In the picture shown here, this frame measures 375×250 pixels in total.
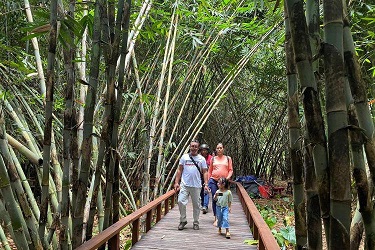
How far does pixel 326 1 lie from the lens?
37.7 inches

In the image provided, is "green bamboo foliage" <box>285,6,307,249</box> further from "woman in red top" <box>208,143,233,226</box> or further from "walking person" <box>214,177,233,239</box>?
"woman in red top" <box>208,143,233,226</box>

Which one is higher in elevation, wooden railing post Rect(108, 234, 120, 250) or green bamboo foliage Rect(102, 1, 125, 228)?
green bamboo foliage Rect(102, 1, 125, 228)

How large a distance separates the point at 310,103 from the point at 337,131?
4.4 inches

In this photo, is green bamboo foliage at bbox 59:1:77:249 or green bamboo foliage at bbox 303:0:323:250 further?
green bamboo foliage at bbox 59:1:77:249

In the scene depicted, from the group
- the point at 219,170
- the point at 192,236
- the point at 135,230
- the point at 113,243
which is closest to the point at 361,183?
the point at 113,243

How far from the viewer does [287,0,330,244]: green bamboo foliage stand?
0.97 m

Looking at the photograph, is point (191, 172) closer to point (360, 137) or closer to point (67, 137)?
point (67, 137)

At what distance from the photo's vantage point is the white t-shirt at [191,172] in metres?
4.22

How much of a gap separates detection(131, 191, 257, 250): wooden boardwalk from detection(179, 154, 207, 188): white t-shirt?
55 centimetres

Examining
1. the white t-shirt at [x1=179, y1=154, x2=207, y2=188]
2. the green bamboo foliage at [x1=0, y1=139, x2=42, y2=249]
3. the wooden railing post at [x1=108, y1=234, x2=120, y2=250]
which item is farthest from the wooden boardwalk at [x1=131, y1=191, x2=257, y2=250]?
the green bamboo foliage at [x1=0, y1=139, x2=42, y2=249]

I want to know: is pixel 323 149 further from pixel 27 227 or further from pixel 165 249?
pixel 165 249

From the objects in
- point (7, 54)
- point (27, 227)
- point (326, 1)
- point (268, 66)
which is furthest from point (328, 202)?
point (268, 66)

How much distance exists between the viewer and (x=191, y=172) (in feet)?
13.9

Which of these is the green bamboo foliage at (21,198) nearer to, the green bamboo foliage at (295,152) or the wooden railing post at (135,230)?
the green bamboo foliage at (295,152)
